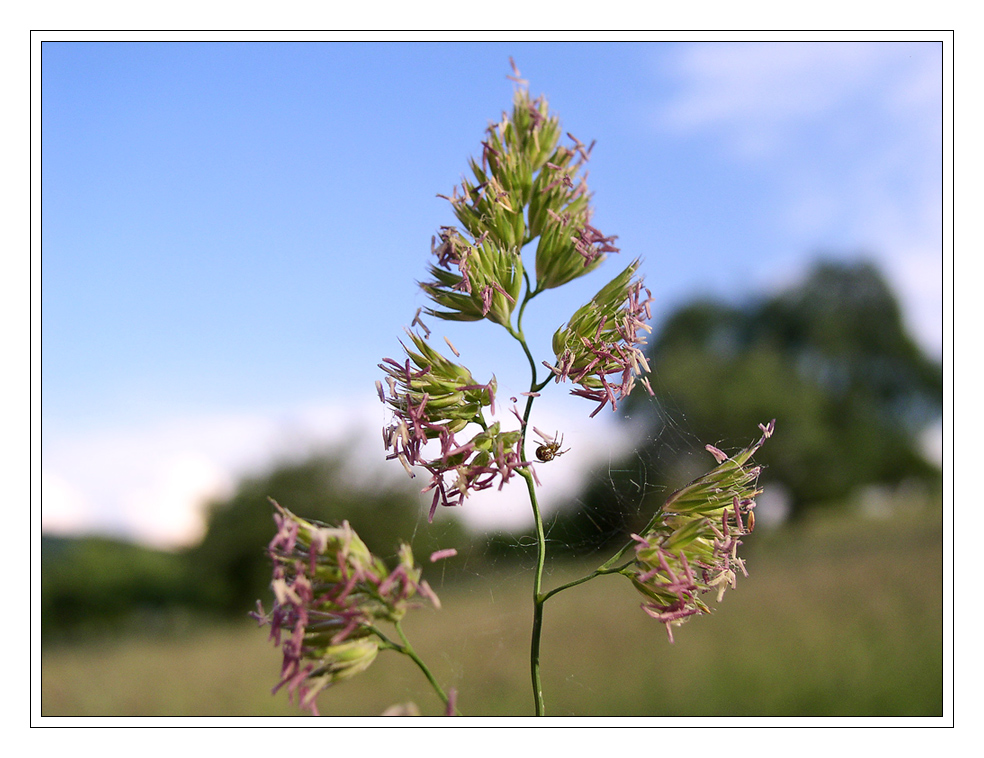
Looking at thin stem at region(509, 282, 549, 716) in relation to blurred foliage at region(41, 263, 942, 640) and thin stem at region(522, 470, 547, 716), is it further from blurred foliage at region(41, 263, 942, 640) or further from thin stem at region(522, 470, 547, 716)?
blurred foliage at region(41, 263, 942, 640)

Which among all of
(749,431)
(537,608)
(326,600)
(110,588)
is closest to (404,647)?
(326,600)

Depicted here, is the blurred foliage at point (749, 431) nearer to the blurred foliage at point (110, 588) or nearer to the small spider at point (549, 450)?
the blurred foliage at point (110, 588)

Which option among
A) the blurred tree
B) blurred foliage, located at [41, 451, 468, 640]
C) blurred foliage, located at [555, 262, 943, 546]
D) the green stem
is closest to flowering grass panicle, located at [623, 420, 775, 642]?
the green stem

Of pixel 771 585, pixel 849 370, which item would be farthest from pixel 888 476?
pixel 771 585

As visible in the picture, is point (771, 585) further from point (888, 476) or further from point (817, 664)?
point (888, 476)

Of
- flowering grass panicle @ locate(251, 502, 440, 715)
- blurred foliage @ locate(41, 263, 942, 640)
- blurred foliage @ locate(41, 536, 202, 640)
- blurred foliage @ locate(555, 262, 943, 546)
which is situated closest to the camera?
flowering grass panicle @ locate(251, 502, 440, 715)

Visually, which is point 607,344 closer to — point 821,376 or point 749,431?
point 749,431
